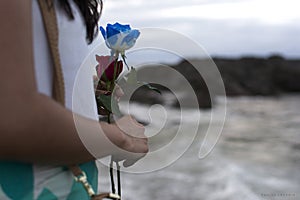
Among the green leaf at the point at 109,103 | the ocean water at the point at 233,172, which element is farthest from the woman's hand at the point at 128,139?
the ocean water at the point at 233,172

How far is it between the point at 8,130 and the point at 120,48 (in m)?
0.36

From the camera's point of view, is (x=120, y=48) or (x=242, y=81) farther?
(x=242, y=81)

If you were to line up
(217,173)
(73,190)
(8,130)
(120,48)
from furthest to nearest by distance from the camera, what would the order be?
(217,173)
(120,48)
(73,190)
(8,130)

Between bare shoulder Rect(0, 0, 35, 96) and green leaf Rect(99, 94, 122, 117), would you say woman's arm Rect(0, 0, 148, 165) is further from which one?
green leaf Rect(99, 94, 122, 117)

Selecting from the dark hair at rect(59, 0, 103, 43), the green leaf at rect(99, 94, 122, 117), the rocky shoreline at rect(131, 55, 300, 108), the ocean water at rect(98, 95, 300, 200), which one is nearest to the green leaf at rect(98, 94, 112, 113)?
the green leaf at rect(99, 94, 122, 117)

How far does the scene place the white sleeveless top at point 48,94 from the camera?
2.72 feet

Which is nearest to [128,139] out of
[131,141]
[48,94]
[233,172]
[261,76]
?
[131,141]

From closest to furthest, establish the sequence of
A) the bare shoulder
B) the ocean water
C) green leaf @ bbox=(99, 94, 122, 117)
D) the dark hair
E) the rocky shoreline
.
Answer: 1. the bare shoulder
2. the dark hair
3. green leaf @ bbox=(99, 94, 122, 117)
4. the ocean water
5. the rocky shoreline

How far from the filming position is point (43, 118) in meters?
0.77

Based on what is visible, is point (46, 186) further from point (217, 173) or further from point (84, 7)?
point (217, 173)

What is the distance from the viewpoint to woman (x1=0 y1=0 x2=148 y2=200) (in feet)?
2.48

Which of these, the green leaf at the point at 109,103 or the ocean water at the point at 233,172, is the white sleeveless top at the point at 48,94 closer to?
the green leaf at the point at 109,103

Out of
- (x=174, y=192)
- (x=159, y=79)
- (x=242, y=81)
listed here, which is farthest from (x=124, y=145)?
(x=242, y=81)

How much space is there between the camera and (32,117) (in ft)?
2.50
